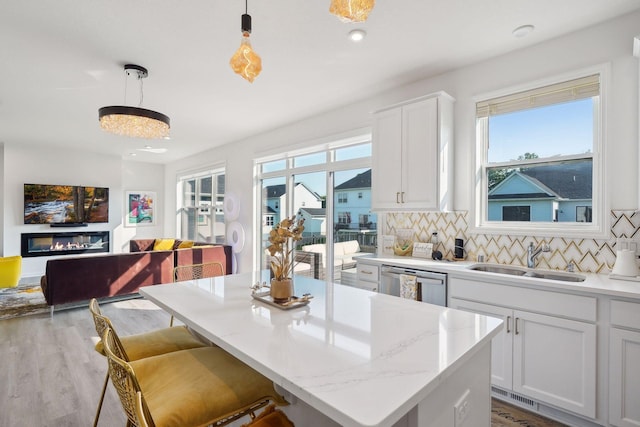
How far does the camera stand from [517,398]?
7.60 feet

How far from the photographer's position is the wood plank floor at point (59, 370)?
215cm

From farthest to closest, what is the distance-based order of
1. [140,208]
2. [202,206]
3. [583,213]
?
[140,208] < [202,206] < [583,213]

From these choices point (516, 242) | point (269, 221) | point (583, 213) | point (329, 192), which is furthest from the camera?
point (269, 221)

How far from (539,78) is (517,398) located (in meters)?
2.45

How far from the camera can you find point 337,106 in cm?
416

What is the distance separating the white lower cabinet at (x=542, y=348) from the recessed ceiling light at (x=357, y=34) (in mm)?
2060

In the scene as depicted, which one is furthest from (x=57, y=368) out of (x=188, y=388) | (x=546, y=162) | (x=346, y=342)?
(x=546, y=162)

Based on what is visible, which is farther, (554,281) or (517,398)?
(517,398)

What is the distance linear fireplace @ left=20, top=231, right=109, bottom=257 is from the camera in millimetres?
6570

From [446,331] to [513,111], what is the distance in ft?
7.77

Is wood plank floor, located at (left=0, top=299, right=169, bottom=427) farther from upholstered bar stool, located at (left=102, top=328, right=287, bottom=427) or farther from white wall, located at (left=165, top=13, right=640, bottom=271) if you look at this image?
white wall, located at (left=165, top=13, right=640, bottom=271)

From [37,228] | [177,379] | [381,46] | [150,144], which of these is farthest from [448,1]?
[37,228]

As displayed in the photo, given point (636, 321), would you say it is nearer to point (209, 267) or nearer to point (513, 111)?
point (513, 111)

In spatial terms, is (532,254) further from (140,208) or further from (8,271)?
(140,208)
